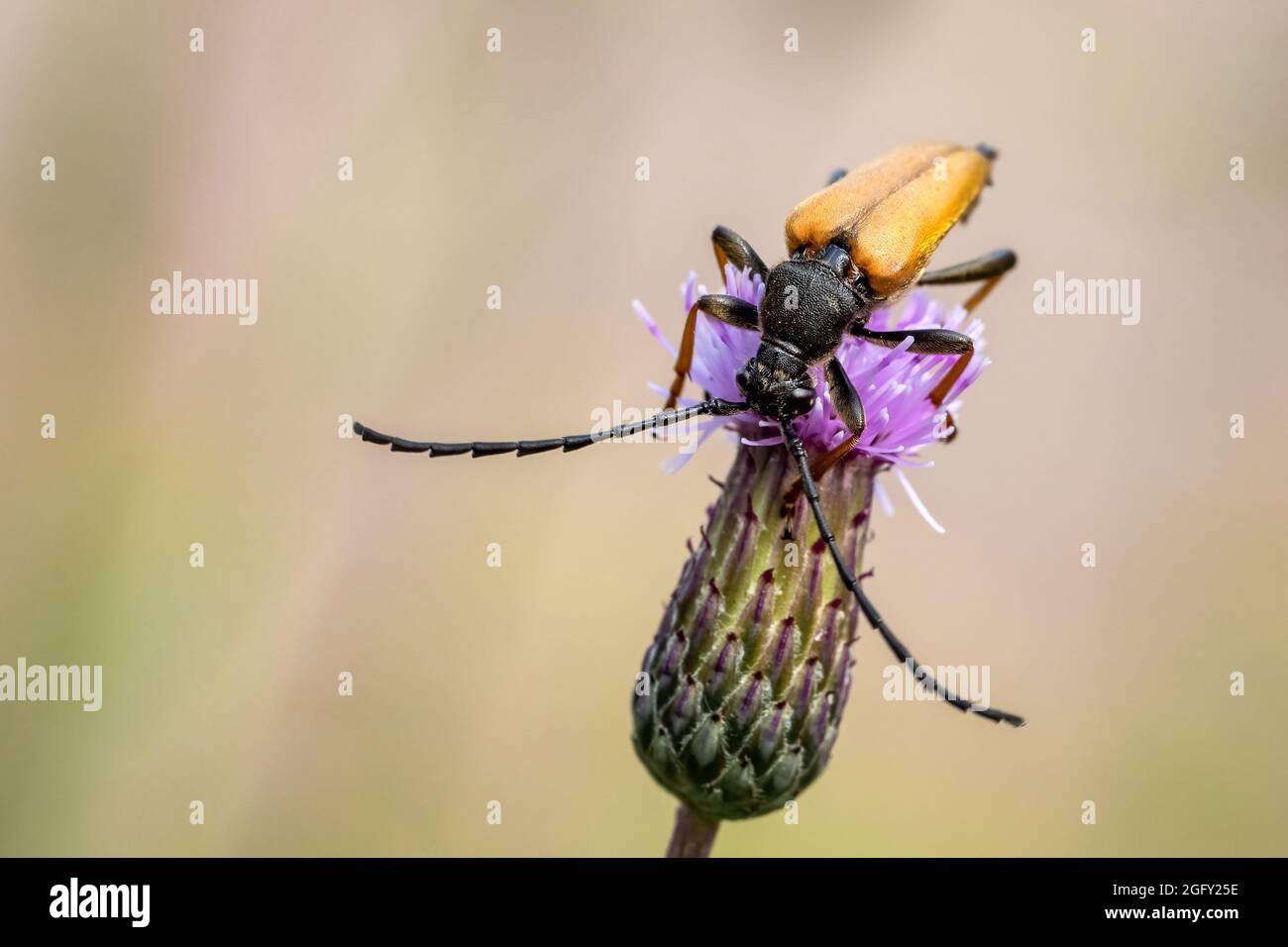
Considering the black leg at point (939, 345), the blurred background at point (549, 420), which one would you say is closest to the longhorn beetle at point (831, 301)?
the black leg at point (939, 345)

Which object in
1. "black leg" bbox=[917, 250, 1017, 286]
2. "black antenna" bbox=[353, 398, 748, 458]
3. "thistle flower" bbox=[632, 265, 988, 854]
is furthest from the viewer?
"black leg" bbox=[917, 250, 1017, 286]

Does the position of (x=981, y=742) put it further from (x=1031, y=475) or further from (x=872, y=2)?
(x=872, y=2)

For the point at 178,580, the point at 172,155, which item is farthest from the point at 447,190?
the point at 178,580

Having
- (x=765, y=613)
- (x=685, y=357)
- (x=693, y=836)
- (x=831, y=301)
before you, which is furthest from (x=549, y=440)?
(x=693, y=836)

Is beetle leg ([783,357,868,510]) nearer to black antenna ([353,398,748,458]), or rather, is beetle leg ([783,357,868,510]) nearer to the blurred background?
black antenna ([353,398,748,458])

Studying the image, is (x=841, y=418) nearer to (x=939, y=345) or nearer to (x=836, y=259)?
(x=939, y=345)

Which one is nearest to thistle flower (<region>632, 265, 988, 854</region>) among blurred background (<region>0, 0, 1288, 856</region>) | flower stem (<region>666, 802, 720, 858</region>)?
flower stem (<region>666, 802, 720, 858</region>)

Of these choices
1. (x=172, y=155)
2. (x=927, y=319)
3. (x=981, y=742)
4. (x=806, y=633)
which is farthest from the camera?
(x=981, y=742)
